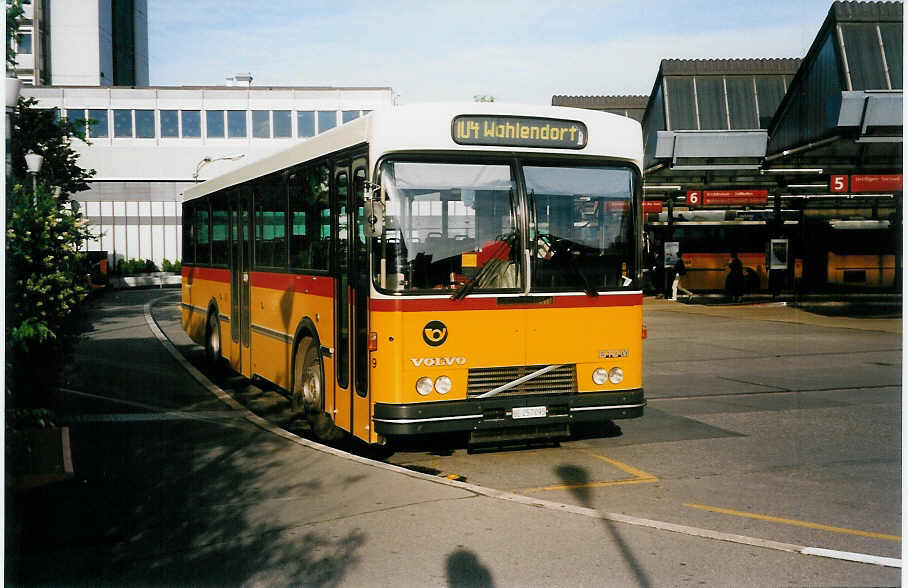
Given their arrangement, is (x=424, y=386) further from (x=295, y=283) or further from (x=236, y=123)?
(x=236, y=123)

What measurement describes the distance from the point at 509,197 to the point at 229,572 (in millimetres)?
4251

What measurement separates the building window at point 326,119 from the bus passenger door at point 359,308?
182 ft

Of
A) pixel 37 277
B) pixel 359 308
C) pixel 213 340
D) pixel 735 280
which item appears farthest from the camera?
pixel 735 280

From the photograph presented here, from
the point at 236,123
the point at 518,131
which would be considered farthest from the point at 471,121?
the point at 236,123

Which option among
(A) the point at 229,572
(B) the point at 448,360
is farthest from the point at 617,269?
(A) the point at 229,572

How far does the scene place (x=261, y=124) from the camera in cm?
6319

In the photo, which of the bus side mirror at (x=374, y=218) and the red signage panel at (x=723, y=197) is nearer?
the bus side mirror at (x=374, y=218)

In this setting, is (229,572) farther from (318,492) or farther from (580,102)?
(580,102)

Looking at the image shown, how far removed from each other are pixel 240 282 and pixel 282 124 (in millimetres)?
51593

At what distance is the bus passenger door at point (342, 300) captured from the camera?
9227mm

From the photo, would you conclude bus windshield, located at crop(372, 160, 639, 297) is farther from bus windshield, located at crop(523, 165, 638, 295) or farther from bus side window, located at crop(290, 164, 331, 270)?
bus side window, located at crop(290, 164, 331, 270)

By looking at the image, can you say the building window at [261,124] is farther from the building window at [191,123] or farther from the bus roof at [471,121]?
the bus roof at [471,121]

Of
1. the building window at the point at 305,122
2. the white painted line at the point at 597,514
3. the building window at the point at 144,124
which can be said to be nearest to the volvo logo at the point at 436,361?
the white painted line at the point at 597,514

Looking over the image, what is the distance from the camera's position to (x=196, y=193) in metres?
16.8
